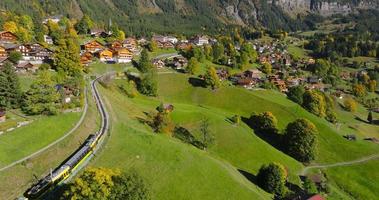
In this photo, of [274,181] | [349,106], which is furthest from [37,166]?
[349,106]

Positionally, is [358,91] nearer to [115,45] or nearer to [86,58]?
[115,45]

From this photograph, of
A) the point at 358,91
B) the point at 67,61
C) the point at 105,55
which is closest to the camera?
the point at 67,61

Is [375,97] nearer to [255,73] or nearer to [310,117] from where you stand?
[255,73]

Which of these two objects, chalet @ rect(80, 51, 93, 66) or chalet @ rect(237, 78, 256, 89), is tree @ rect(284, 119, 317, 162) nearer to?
chalet @ rect(237, 78, 256, 89)

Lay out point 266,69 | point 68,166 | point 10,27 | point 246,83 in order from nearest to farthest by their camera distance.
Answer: point 68,166
point 10,27
point 246,83
point 266,69

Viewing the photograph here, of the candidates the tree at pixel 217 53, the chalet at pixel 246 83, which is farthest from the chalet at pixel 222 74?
the tree at pixel 217 53

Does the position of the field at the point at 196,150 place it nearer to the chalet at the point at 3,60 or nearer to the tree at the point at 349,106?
the chalet at the point at 3,60
